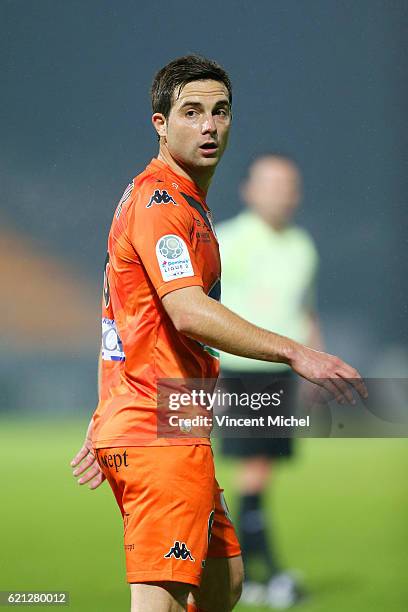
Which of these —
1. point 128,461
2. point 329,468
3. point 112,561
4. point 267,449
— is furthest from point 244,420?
point 128,461

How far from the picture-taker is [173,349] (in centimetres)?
225

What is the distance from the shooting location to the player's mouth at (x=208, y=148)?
2367mm

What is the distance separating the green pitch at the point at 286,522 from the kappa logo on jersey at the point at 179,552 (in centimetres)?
153

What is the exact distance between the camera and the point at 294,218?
12.6ft

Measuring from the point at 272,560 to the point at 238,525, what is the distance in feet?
0.59

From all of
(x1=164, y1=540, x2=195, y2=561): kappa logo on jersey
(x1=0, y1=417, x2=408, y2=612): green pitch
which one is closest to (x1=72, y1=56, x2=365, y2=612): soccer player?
(x1=164, y1=540, x2=195, y2=561): kappa logo on jersey

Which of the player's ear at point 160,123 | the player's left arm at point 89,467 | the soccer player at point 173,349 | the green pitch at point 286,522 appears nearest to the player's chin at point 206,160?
the soccer player at point 173,349

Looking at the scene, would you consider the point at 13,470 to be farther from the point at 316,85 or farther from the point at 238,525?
the point at 316,85

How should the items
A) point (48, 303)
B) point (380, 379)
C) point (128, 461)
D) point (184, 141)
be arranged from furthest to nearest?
point (48, 303), point (380, 379), point (184, 141), point (128, 461)

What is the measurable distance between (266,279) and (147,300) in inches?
67.3

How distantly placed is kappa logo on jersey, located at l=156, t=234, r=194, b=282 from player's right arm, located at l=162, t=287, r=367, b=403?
41 millimetres

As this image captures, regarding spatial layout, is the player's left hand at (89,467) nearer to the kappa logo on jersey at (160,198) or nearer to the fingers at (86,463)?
the fingers at (86,463)

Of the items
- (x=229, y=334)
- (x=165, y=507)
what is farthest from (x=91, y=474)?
(x=229, y=334)

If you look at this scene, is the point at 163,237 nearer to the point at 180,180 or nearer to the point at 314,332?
the point at 180,180
